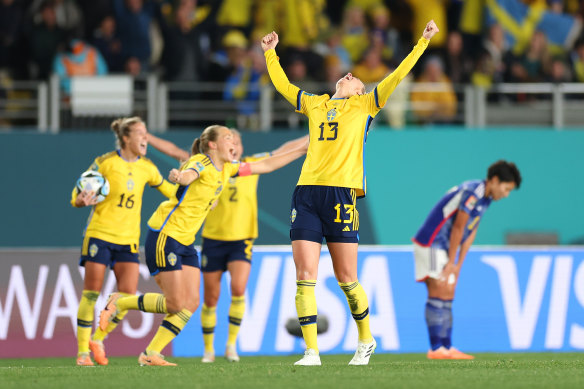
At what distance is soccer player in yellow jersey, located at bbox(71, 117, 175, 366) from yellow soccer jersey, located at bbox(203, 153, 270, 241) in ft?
3.20

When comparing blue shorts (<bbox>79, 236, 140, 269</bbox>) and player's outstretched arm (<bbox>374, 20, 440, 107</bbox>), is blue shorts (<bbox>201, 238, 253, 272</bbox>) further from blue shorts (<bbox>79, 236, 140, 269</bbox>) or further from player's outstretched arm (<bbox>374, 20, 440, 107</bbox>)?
player's outstretched arm (<bbox>374, 20, 440, 107</bbox>)

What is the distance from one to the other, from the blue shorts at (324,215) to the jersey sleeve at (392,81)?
0.74 meters

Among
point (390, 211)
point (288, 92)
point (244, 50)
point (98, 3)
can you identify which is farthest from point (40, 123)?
point (288, 92)

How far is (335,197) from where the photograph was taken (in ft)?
27.1

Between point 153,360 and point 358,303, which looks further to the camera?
point 153,360

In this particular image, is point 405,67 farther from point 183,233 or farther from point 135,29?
point 135,29

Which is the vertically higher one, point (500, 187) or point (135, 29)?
point (135, 29)

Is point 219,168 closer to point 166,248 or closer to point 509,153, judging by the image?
point 166,248

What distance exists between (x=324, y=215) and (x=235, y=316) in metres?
3.45

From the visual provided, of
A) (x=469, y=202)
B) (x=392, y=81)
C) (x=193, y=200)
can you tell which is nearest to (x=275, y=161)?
(x=193, y=200)

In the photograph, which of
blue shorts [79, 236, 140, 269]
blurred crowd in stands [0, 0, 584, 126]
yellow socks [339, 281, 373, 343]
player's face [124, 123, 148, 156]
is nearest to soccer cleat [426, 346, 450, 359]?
yellow socks [339, 281, 373, 343]

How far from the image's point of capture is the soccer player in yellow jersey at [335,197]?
27.0 feet

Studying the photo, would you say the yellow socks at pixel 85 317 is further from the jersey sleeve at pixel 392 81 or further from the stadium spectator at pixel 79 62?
the stadium spectator at pixel 79 62

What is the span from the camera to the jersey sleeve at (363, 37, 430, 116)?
8211 mm
